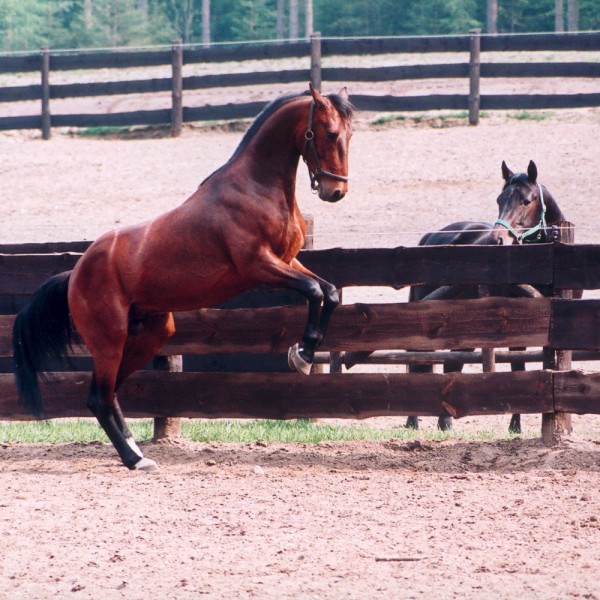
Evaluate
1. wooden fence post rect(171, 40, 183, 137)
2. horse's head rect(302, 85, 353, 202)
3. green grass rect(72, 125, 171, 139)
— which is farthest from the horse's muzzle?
green grass rect(72, 125, 171, 139)

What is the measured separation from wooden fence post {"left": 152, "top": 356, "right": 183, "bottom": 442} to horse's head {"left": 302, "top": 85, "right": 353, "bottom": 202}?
2.00 meters

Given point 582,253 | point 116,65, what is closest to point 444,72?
point 116,65

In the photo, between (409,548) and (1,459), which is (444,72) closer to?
(1,459)

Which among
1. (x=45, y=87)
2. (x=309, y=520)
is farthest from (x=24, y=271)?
(x=45, y=87)

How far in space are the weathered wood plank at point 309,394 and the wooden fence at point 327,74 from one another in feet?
46.3

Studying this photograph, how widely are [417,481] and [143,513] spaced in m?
1.62

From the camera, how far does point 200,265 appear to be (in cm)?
627

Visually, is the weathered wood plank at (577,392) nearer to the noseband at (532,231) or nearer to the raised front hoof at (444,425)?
the noseband at (532,231)

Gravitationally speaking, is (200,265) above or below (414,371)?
above

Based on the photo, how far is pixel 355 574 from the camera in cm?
436

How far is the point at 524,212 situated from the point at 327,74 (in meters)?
13.5

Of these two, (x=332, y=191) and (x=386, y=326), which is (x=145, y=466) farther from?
(x=332, y=191)

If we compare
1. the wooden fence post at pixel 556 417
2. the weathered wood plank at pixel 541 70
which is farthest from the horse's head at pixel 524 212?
the weathered wood plank at pixel 541 70

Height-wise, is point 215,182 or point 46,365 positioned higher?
point 215,182
